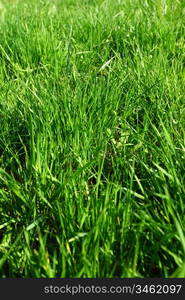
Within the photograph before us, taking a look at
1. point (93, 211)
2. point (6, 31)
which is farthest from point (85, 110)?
point (6, 31)

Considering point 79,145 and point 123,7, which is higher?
point 123,7

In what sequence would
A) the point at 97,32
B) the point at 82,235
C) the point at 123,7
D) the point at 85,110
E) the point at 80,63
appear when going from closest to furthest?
the point at 82,235
the point at 85,110
the point at 80,63
the point at 97,32
the point at 123,7

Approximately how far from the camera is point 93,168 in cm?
113

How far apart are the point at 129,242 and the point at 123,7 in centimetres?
198

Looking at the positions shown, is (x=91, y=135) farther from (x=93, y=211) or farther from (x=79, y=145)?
(x=93, y=211)

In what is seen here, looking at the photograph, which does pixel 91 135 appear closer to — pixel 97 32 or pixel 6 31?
pixel 97 32

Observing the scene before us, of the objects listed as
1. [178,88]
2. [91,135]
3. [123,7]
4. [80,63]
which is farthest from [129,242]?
[123,7]

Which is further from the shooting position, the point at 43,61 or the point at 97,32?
the point at 97,32

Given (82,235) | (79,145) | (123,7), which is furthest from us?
(123,7)

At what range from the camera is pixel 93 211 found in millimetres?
944

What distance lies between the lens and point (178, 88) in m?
1.45

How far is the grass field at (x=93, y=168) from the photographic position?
0.91 m

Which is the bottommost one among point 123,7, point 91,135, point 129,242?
point 129,242

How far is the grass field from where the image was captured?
906 millimetres
